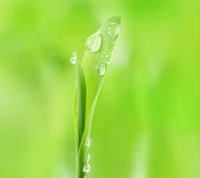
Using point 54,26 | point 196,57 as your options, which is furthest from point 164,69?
point 54,26

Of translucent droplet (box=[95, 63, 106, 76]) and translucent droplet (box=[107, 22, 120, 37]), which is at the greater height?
translucent droplet (box=[107, 22, 120, 37])

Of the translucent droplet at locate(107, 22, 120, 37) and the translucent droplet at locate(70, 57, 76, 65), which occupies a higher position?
the translucent droplet at locate(107, 22, 120, 37)

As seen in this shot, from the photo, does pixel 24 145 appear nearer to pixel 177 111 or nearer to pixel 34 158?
pixel 34 158

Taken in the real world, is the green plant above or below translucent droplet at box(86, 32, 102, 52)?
below
